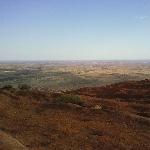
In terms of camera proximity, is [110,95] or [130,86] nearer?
[110,95]

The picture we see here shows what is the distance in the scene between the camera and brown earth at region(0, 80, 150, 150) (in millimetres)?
15253

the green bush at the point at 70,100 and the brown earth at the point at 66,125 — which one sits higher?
the green bush at the point at 70,100

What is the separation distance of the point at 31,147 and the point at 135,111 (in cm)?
1187

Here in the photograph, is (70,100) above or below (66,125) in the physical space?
above

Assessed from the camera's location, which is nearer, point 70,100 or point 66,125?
point 66,125

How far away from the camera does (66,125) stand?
18.9 metres

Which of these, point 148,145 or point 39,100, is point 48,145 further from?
point 39,100

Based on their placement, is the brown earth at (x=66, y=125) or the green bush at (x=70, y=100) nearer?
the brown earth at (x=66, y=125)

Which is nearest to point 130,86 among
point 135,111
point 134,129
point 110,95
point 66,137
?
point 110,95

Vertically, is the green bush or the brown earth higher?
the green bush

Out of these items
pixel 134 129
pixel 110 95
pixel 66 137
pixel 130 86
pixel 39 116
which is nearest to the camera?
pixel 66 137

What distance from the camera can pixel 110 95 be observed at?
35969mm

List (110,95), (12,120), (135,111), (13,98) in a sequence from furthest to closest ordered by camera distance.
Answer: (110,95), (13,98), (135,111), (12,120)

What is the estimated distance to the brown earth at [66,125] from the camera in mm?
15253
